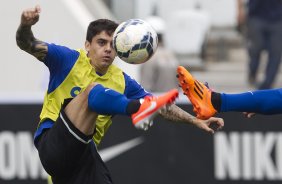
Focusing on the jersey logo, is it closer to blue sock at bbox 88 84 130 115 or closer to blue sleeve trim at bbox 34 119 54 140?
blue sleeve trim at bbox 34 119 54 140

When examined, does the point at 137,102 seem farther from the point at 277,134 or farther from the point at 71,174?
the point at 277,134

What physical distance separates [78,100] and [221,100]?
1.05 m

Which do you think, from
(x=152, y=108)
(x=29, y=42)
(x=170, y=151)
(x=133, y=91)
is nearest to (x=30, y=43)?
(x=29, y=42)

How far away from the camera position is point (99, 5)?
1480 centimetres

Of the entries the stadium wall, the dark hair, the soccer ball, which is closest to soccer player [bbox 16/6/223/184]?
the dark hair

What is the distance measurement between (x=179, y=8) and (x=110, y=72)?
788 cm

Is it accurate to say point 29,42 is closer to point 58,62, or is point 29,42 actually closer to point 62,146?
point 58,62

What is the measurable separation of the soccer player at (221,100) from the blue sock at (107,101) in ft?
1.81

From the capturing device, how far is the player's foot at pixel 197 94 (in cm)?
790

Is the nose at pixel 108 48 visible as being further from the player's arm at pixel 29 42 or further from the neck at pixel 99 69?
the player's arm at pixel 29 42

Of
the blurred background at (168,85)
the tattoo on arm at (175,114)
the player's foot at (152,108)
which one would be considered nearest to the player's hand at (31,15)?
the player's foot at (152,108)

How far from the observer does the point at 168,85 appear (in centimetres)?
1245

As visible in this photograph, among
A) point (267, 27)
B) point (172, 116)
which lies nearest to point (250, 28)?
point (267, 27)

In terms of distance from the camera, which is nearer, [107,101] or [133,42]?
[107,101]
